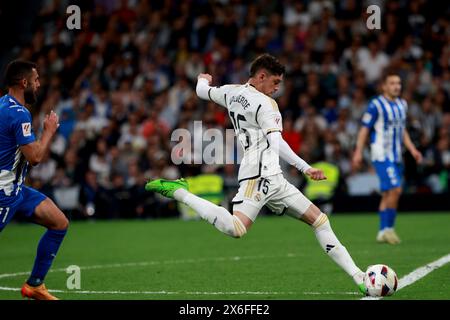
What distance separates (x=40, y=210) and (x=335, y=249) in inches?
113

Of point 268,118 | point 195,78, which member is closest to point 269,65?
point 268,118

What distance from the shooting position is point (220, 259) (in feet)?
42.1

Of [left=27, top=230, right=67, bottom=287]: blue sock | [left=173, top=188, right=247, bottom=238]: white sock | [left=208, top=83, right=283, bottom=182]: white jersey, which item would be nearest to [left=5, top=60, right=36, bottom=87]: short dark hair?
[left=27, top=230, right=67, bottom=287]: blue sock

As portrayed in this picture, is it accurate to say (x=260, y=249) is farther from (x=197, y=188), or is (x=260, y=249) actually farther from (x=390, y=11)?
(x=390, y=11)

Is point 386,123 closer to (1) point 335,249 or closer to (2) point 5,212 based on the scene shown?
(1) point 335,249

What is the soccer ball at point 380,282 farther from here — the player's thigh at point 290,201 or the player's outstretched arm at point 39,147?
the player's outstretched arm at point 39,147

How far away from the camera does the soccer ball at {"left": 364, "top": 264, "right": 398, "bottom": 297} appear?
28.7 feet

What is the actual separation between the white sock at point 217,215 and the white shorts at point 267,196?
158 millimetres

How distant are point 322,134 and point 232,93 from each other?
493 inches

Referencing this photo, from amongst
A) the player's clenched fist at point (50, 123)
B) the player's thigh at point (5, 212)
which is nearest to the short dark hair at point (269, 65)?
the player's clenched fist at point (50, 123)

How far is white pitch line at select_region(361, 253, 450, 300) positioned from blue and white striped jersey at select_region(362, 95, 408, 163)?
2.82 meters

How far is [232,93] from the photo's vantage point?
30.7 ft

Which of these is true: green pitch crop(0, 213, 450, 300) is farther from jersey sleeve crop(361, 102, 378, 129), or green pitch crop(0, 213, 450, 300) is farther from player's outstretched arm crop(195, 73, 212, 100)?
player's outstretched arm crop(195, 73, 212, 100)
